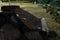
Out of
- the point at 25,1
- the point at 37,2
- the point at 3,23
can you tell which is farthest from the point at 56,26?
the point at 25,1

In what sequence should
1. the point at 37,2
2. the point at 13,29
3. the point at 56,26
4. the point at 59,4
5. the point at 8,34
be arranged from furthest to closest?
the point at 37,2, the point at 59,4, the point at 56,26, the point at 13,29, the point at 8,34

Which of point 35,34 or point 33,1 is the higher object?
point 35,34

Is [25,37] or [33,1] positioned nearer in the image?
[25,37]

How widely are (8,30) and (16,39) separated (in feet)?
1.90

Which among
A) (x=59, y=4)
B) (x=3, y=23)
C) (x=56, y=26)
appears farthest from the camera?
(x=59, y=4)

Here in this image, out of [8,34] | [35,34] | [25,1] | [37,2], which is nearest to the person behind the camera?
[35,34]

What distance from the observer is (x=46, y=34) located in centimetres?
472

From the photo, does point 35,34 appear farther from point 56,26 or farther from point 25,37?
point 56,26

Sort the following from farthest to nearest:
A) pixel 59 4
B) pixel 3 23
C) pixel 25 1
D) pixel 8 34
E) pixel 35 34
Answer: pixel 25 1 → pixel 59 4 → pixel 3 23 → pixel 8 34 → pixel 35 34

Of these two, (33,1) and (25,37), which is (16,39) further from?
(33,1)

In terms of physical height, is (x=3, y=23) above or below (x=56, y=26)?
above

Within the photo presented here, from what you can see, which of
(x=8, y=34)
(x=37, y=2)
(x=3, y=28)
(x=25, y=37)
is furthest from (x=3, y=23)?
(x=37, y=2)

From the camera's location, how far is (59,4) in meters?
13.6

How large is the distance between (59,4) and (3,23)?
27.1 feet
